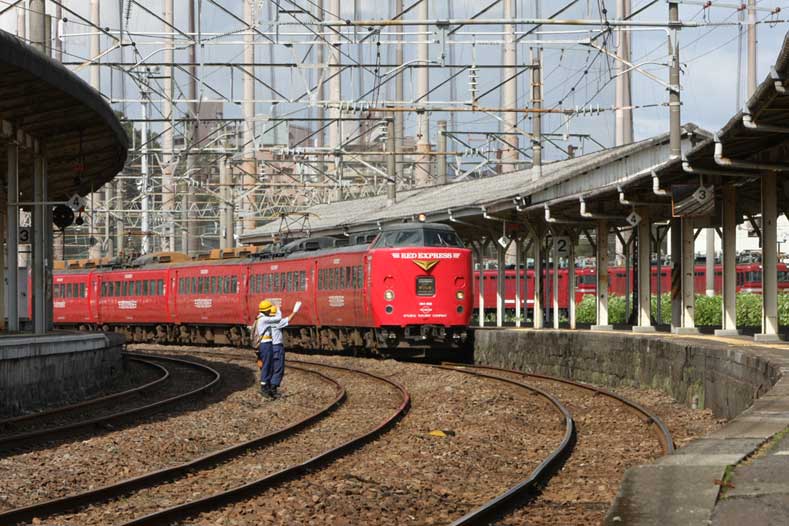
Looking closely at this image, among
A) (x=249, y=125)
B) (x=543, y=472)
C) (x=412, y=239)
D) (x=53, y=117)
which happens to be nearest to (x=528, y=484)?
(x=543, y=472)

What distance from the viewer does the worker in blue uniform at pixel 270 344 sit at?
18.2m

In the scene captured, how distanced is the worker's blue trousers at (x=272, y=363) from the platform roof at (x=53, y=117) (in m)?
4.46

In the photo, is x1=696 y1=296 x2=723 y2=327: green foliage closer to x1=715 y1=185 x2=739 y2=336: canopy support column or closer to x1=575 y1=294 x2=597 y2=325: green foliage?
x1=575 y1=294 x2=597 y2=325: green foliage

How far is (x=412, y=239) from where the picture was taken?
27.1 meters

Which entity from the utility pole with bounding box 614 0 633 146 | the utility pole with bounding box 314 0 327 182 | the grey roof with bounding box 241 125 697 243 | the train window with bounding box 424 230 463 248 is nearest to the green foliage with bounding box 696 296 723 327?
the grey roof with bounding box 241 125 697 243

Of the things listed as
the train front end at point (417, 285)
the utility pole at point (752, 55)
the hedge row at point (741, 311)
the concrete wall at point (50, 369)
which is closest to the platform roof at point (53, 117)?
the concrete wall at point (50, 369)

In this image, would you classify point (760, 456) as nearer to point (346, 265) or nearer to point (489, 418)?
point (489, 418)

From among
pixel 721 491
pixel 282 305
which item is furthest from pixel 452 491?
pixel 282 305

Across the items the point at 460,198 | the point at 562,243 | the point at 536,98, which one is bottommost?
the point at 562,243

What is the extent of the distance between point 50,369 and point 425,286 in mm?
11133

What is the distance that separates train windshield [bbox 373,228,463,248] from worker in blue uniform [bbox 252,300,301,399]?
8.52 m

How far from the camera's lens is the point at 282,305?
32.8 metres

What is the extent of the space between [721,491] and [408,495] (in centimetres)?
338

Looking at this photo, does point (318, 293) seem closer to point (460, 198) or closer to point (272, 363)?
point (460, 198)
